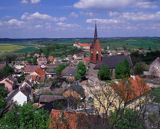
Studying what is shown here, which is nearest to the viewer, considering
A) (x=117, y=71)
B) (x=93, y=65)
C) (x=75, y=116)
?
(x=75, y=116)

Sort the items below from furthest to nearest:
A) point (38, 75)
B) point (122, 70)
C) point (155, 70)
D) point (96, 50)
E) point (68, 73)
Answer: point (38, 75) < point (96, 50) < point (68, 73) < point (122, 70) < point (155, 70)

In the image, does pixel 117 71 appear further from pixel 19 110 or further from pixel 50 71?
pixel 19 110

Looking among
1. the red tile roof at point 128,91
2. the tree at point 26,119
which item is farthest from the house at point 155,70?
the tree at point 26,119

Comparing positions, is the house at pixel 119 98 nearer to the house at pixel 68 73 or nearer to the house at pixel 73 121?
the house at pixel 73 121

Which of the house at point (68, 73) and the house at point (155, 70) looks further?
the house at point (68, 73)

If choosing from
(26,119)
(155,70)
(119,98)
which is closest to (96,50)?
(155,70)

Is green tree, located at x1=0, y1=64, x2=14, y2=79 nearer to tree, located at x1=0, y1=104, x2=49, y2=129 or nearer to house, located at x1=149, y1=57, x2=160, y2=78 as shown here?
house, located at x1=149, y1=57, x2=160, y2=78

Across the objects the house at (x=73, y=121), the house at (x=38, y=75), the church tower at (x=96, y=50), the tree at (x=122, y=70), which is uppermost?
the house at (x=73, y=121)

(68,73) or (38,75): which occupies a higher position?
(68,73)

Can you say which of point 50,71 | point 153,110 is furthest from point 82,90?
point 50,71

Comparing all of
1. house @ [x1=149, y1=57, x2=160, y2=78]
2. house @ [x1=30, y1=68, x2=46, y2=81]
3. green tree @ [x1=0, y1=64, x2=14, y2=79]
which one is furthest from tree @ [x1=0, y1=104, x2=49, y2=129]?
green tree @ [x1=0, y1=64, x2=14, y2=79]

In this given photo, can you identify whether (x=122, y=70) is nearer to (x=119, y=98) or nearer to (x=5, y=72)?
(x=5, y=72)
